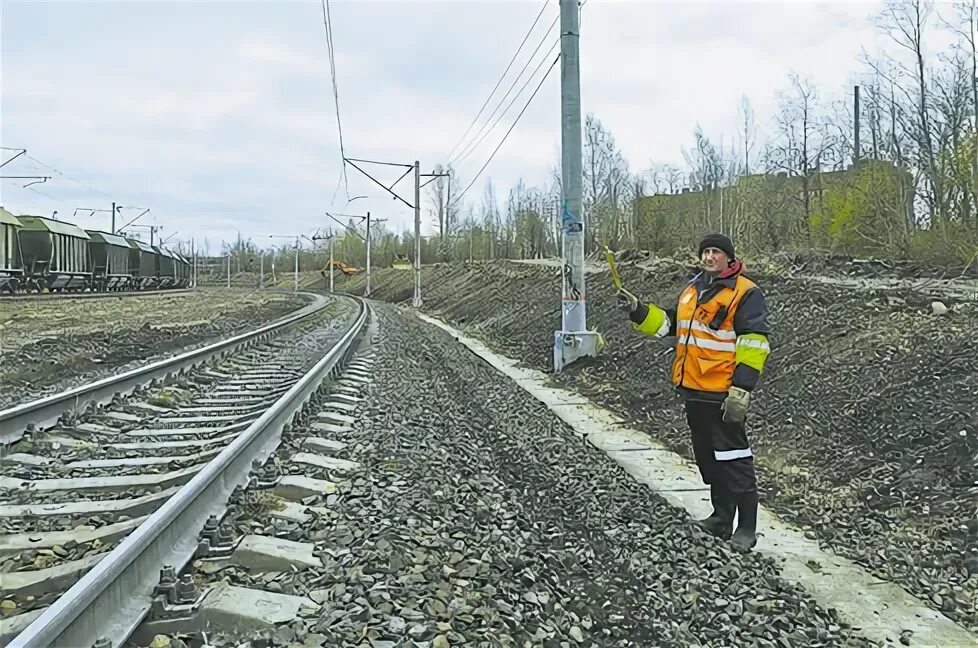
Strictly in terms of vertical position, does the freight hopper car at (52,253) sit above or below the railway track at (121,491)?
above

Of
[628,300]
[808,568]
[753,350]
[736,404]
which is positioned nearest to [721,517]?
[808,568]

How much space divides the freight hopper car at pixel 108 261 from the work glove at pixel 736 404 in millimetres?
40154

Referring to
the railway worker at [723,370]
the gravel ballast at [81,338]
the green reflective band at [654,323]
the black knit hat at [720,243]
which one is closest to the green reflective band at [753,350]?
the railway worker at [723,370]

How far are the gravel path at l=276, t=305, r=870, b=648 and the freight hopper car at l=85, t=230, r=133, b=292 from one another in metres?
38.3

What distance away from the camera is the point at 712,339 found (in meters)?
5.15

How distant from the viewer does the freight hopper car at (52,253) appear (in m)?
31.6

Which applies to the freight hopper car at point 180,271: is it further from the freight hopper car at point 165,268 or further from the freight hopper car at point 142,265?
the freight hopper car at point 142,265

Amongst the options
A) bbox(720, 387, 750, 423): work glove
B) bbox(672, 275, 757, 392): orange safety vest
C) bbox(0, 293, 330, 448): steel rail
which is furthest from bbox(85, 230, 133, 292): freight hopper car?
bbox(720, 387, 750, 423): work glove

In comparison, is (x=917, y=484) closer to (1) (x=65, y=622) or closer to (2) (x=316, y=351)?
(1) (x=65, y=622)

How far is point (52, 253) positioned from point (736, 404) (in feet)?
111

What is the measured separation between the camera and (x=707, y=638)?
3.65 meters

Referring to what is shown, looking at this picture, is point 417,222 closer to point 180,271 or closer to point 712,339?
point 180,271

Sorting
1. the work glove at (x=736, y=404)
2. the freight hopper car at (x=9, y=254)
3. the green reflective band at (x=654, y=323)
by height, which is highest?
the freight hopper car at (x=9, y=254)

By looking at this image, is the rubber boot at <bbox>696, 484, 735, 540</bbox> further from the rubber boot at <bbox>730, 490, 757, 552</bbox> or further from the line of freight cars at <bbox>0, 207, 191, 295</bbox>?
the line of freight cars at <bbox>0, 207, 191, 295</bbox>
